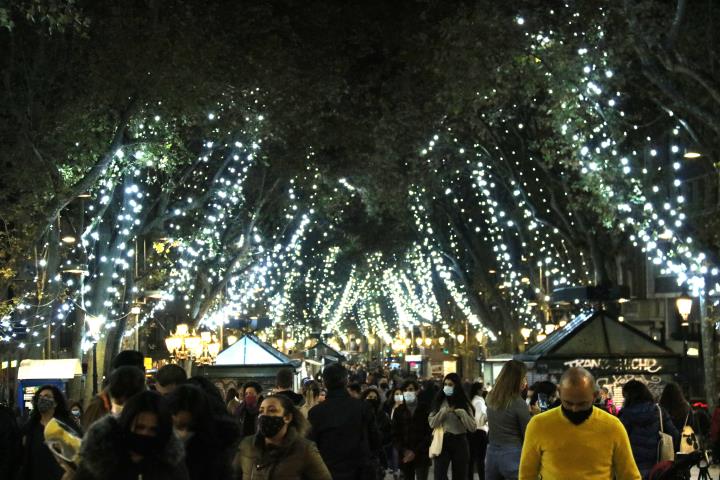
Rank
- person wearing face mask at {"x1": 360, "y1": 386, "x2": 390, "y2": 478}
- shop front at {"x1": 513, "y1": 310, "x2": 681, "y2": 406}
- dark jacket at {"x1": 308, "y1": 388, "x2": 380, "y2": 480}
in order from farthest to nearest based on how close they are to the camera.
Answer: person wearing face mask at {"x1": 360, "y1": 386, "x2": 390, "y2": 478} → shop front at {"x1": 513, "y1": 310, "x2": 681, "y2": 406} → dark jacket at {"x1": 308, "y1": 388, "x2": 380, "y2": 480}

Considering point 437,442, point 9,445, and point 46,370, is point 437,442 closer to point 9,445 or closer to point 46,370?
point 9,445

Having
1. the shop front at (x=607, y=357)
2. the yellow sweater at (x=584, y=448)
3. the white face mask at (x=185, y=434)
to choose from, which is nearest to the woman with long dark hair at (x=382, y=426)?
the shop front at (x=607, y=357)

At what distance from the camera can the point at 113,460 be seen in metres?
5.48

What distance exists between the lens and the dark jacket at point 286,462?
6.93 metres

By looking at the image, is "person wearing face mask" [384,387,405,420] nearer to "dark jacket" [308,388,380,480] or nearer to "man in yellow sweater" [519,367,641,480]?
"dark jacket" [308,388,380,480]

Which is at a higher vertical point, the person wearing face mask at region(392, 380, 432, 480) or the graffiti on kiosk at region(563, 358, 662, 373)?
the graffiti on kiosk at region(563, 358, 662, 373)

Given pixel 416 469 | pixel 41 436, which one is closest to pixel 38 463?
pixel 41 436

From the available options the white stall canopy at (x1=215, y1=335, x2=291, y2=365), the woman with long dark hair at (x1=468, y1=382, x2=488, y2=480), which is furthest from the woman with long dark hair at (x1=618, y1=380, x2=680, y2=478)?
the white stall canopy at (x1=215, y1=335, x2=291, y2=365)

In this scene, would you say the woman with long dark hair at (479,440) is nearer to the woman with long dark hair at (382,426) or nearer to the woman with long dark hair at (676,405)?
the woman with long dark hair at (382,426)

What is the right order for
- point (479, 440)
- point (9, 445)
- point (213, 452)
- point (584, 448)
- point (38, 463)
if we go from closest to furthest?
point (584, 448) < point (213, 452) < point (38, 463) < point (9, 445) < point (479, 440)

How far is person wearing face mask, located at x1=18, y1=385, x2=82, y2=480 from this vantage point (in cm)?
859

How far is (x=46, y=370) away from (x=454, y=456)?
39.9 feet

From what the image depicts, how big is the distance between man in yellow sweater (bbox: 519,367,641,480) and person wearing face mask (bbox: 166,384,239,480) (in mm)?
1778

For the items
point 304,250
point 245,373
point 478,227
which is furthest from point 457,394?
point 304,250
